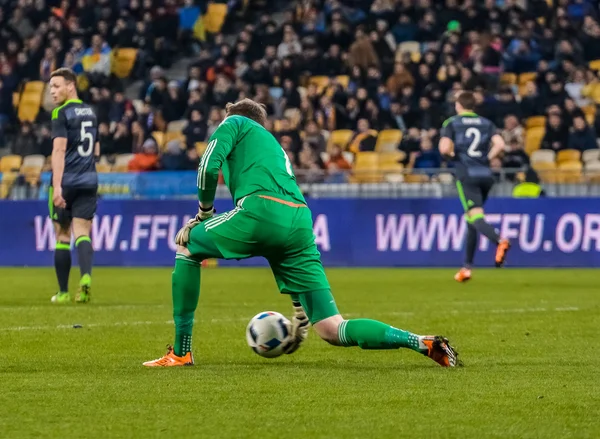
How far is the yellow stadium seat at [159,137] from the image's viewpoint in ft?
86.7

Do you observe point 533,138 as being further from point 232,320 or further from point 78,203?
point 232,320

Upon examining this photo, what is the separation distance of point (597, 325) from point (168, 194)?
13216 mm

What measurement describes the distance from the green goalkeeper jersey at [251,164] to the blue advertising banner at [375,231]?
13.6 meters

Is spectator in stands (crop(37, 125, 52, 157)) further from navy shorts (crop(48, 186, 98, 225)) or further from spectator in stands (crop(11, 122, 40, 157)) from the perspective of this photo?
navy shorts (crop(48, 186, 98, 225))

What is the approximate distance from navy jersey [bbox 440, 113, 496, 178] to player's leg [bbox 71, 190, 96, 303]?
216 inches

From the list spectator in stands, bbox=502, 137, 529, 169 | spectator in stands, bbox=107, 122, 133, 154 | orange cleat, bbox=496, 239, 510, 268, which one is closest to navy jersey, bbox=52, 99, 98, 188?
orange cleat, bbox=496, 239, 510, 268

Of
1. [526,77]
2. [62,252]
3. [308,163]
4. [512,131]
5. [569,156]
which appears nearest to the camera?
[62,252]

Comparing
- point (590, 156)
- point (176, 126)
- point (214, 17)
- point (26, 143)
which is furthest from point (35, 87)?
point (590, 156)

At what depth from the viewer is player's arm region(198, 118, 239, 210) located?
7.45 m

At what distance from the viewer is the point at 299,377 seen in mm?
7359

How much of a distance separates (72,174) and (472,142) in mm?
5913

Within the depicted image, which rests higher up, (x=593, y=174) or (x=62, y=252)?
(x=593, y=174)

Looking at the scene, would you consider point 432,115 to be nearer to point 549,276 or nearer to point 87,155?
point 549,276

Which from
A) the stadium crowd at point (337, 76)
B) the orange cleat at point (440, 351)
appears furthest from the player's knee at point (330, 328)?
the stadium crowd at point (337, 76)
